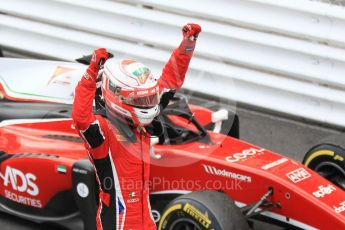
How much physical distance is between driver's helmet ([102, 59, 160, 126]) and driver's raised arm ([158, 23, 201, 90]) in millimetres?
455

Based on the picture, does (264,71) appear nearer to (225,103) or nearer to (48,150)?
(225,103)

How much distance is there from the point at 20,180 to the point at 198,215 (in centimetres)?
168

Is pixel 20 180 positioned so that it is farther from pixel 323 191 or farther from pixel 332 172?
pixel 332 172

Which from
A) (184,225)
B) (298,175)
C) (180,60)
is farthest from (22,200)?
(298,175)

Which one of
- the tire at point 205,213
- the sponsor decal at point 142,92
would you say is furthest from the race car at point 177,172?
the sponsor decal at point 142,92

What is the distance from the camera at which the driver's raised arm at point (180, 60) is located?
565 centimetres

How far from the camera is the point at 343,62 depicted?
8188 mm

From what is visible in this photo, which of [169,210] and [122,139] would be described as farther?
[169,210]

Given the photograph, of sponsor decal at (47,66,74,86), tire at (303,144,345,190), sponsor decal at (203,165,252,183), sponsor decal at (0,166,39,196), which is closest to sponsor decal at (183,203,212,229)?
sponsor decal at (203,165,252,183)

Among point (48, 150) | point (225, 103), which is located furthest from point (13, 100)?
point (225, 103)

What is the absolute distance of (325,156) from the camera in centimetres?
686

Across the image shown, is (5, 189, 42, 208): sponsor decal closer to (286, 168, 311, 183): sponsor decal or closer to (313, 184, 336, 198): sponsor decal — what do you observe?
(286, 168, 311, 183): sponsor decal

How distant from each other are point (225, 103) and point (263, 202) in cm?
186

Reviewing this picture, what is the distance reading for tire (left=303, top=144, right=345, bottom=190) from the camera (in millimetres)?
6770
